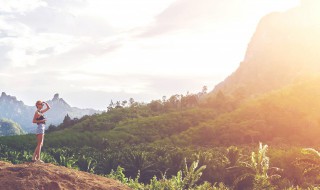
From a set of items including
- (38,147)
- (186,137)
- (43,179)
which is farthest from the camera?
(186,137)

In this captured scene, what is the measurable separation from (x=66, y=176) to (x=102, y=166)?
3887 cm

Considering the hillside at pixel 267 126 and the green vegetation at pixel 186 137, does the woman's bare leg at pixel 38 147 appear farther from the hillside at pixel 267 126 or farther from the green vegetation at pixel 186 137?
the hillside at pixel 267 126

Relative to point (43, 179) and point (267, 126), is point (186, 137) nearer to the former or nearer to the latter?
point (267, 126)

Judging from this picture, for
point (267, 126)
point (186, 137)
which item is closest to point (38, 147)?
point (186, 137)

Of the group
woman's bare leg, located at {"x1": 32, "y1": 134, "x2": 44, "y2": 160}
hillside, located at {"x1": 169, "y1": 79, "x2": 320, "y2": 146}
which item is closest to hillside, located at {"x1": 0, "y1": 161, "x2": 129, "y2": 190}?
woman's bare leg, located at {"x1": 32, "y1": 134, "x2": 44, "y2": 160}

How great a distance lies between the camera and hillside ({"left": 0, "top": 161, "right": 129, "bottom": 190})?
11180 mm

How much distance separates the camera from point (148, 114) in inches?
4808

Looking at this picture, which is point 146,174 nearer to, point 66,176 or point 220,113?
point 66,176

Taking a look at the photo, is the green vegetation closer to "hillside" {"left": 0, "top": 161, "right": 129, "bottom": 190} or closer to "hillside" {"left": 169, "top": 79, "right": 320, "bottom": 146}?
"hillside" {"left": 169, "top": 79, "right": 320, "bottom": 146}

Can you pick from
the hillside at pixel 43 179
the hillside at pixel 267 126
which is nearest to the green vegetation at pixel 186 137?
the hillside at pixel 267 126

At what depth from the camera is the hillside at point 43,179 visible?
36.7 feet

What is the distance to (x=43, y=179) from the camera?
11.6m

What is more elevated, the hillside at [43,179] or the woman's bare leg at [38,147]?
the woman's bare leg at [38,147]

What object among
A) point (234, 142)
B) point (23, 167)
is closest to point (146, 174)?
point (23, 167)
